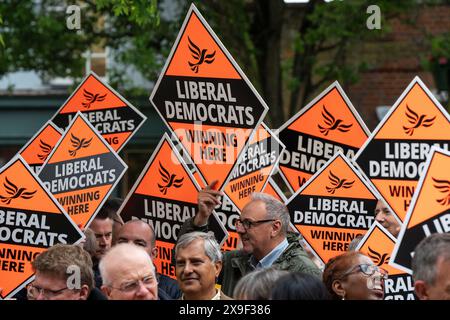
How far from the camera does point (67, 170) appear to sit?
9.70m

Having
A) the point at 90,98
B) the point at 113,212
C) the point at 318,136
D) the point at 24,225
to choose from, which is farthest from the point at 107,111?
the point at 24,225

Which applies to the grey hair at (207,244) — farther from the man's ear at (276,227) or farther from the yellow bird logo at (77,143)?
the yellow bird logo at (77,143)

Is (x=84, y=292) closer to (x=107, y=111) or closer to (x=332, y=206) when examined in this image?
(x=332, y=206)

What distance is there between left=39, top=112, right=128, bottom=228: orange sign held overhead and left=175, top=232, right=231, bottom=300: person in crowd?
258cm

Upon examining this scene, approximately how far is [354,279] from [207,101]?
236 cm

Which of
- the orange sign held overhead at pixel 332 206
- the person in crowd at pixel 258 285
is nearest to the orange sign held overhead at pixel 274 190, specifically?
the orange sign held overhead at pixel 332 206

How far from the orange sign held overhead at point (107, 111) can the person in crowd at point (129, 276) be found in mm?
4182

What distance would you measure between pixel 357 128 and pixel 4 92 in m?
13.4

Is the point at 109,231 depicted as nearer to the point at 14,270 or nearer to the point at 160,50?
the point at 14,270

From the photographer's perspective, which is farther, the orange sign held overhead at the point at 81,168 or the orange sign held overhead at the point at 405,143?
Answer: the orange sign held overhead at the point at 81,168

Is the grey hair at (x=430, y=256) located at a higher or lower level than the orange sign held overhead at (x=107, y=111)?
lower

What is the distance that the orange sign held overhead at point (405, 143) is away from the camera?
8141 millimetres

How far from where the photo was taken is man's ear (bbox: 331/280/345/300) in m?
6.63

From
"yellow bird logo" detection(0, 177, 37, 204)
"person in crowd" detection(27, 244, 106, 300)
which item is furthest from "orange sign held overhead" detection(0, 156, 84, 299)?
"person in crowd" detection(27, 244, 106, 300)
